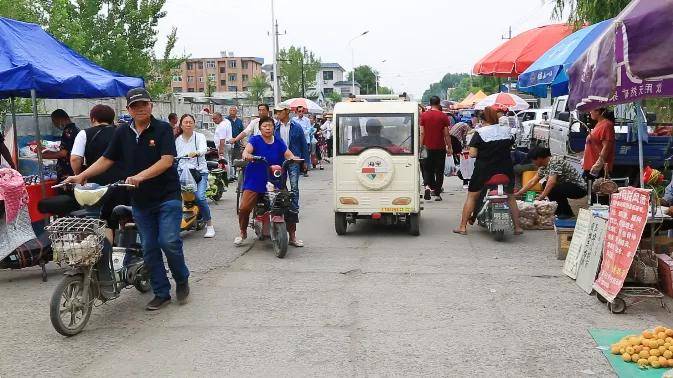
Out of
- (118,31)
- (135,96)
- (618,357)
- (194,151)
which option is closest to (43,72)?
(194,151)

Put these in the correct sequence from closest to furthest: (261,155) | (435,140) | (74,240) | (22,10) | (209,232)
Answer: (74,240)
(261,155)
(209,232)
(435,140)
(22,10)

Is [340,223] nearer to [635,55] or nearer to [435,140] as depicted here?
[435,140]

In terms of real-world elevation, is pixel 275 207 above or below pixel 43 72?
below

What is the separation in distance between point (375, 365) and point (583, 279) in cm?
300

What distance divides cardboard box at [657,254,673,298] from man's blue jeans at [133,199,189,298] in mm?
4531

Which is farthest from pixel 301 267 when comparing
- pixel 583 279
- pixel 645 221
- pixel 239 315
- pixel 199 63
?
pixel 199 63

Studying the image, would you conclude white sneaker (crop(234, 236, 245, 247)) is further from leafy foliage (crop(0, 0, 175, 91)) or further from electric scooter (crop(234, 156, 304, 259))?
leafy foliage (crop(0, 0, 175, 91))

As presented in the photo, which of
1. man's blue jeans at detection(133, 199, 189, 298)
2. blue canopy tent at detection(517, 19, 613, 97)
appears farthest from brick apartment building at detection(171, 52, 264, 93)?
man's blue jeans at detection(133, 199, 189, 298)

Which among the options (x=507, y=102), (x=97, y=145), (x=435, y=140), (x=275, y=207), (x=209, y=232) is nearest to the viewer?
(x=97, y=145)

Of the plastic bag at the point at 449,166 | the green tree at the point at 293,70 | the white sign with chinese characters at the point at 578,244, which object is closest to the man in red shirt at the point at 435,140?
the plastic bag at the point at 449,166

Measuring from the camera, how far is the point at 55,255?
521 centimetres

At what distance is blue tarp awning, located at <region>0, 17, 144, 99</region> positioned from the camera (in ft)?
25.3

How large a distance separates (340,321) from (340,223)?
4.21 metres

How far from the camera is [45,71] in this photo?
796 centimetres
